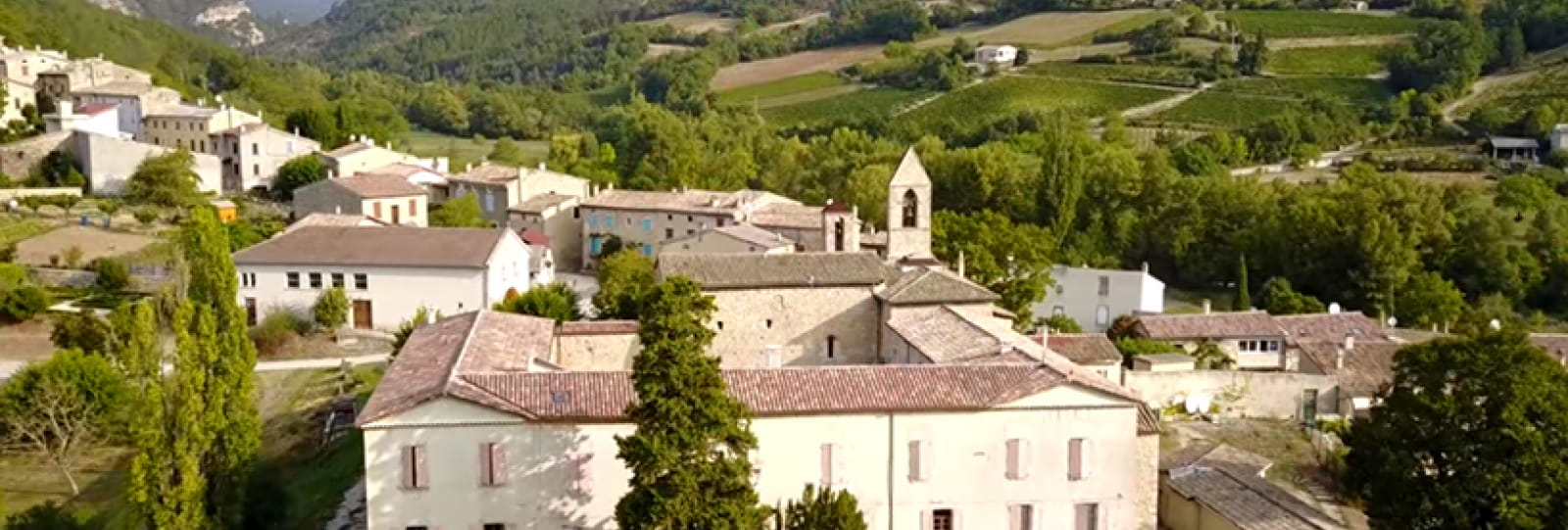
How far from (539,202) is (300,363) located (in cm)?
2039

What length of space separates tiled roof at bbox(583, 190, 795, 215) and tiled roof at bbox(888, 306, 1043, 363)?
22078mm

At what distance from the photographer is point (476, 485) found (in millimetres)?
21172

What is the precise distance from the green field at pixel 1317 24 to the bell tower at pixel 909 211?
2360 inches

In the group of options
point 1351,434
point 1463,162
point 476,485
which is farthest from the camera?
point 1463,162

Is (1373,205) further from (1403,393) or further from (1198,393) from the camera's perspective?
(1403,393)

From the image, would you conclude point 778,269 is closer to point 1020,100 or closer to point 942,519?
point 942,519

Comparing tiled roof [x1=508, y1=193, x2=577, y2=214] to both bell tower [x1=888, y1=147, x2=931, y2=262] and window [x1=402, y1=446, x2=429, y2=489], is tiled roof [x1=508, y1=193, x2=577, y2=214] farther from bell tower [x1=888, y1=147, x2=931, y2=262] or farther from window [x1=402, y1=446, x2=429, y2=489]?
window [x1=402, y1=446, x2=429, y2=489]

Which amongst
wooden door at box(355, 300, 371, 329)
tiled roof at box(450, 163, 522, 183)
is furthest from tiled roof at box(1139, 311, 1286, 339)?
tiled roof at box(450, 163, 522, 183)

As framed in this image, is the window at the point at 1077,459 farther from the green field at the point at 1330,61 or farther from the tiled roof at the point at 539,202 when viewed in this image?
the green field at the point at 1330,61

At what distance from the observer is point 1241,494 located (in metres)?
23.7

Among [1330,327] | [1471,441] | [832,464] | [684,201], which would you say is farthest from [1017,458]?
[684,201]

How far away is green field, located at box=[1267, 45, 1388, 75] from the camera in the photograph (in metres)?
85.1

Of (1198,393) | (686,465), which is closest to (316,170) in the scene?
Result: (1198,393)

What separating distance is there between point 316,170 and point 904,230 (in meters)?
31.8
